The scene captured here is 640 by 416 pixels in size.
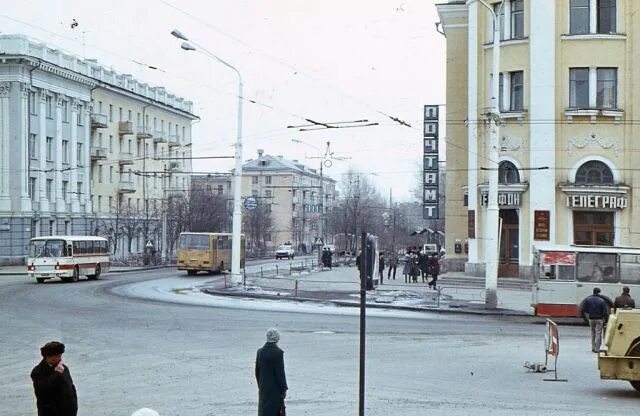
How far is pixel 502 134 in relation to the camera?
43.8 meters

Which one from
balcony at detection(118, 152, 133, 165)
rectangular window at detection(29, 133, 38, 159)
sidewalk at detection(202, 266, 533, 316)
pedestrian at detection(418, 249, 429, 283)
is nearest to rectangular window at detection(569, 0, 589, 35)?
sidewalk at detection(202, 266, 533, 316)

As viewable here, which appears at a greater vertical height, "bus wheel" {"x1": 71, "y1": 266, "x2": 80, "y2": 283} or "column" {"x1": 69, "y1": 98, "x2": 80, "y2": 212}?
"column" {"x1": 69, "y1": 98, "x2": 80, "y2": 212}

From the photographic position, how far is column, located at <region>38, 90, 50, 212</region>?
224 feet

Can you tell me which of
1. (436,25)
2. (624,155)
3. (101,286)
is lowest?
(101,286)

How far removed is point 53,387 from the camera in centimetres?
880

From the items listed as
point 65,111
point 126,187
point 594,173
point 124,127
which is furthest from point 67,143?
point 594,173

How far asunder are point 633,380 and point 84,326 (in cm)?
1526

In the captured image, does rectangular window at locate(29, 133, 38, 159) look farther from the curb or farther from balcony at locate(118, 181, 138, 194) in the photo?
the curb

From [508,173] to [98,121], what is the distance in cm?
4465

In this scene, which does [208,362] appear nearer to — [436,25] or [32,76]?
[436,25]

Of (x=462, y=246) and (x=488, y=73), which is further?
(x=462, y=246)

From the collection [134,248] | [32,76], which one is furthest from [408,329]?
[134,248]

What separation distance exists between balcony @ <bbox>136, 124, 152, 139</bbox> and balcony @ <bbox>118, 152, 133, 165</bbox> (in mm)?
2020

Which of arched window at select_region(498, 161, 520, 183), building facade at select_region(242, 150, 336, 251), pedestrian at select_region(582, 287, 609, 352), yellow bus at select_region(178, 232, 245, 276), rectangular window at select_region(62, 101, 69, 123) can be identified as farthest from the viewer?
building facade at select_region(242, 150, 336, 251)
